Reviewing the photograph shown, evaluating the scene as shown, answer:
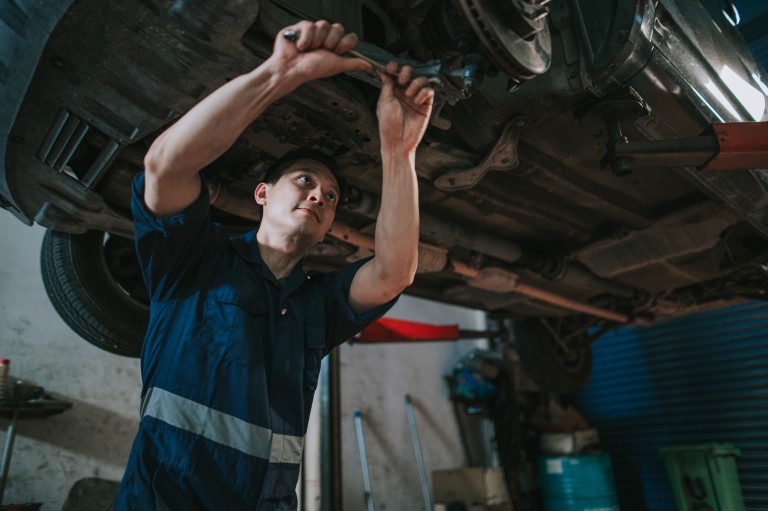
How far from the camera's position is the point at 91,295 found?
1725mm

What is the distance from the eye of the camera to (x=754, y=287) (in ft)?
9.89

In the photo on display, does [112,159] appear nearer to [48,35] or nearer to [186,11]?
[48,35]

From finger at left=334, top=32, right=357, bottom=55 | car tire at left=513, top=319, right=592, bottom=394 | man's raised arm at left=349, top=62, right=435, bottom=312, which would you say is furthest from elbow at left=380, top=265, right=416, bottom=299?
→ car tire at left=513, top=319, right=592, bottom=394

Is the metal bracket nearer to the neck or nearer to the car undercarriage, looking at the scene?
the car undercarriage

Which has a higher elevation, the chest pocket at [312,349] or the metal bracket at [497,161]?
the metal bracket at [497,161]

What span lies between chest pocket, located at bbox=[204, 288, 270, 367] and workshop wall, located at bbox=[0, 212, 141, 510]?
2.26 m

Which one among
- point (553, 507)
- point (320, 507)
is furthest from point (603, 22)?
point (553, 507)

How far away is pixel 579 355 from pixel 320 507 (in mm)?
2380

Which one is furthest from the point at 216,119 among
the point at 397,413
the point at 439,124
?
the point at 397,413

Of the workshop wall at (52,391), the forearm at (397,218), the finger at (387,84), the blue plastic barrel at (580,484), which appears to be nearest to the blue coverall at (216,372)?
the forearm at (397,218)

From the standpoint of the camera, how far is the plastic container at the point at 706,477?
3787mm

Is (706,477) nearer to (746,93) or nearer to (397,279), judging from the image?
(746,93)

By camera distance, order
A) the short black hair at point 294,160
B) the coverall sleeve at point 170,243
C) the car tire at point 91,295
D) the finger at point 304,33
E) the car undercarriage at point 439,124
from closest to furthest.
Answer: the finger at point 304,33
the coverall sleeve at point 170,243
the car undercarriage at point 439,124
the short black hair at point 294,160
the car tire at point 91,295

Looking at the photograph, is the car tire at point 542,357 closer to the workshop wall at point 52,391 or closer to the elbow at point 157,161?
the workshop wall at point 52,391
